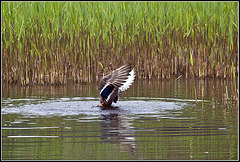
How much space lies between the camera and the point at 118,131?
25.4ft

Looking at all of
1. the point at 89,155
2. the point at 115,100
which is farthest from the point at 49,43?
the point at 89,155

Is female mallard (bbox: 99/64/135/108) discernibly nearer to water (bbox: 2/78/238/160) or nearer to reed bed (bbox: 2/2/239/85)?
water (bbox: 2/78/238/160)

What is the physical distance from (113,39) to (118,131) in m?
6.69

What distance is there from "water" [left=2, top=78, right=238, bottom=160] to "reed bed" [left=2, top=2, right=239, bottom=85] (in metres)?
1.18

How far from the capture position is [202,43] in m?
14.3

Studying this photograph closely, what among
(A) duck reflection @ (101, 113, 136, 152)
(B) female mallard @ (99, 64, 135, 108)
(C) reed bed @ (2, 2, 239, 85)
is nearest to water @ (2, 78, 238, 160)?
(A) duck reflection @ (101, 113, 136, 152)

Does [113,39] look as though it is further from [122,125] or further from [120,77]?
[122,125]

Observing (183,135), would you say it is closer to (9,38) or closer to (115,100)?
(115,100)

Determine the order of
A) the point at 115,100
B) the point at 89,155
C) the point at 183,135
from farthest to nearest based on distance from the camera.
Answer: the point at 115,100
the point at 183,135
the point at 89,155

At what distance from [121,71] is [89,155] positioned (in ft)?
13.5

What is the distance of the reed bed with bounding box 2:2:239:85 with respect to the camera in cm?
1345

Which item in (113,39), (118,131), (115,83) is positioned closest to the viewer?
(118,131)

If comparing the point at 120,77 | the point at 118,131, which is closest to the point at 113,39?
the point at 120,77

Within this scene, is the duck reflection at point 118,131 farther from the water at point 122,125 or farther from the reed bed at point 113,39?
the reed bed at point 113,39
